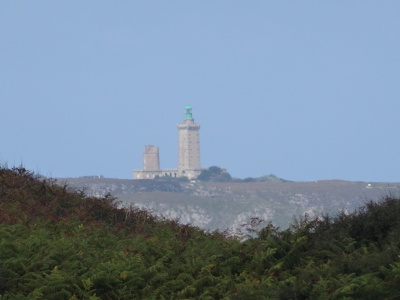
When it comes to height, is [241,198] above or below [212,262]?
above

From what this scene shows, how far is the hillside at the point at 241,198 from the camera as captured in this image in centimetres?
14288

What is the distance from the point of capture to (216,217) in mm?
146000

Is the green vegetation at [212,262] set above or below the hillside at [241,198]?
below

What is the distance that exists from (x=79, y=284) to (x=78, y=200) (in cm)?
1124

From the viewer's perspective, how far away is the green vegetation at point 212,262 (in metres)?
13.8

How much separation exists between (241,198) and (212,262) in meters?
142

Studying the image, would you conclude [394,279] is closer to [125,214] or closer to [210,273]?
[210,273]

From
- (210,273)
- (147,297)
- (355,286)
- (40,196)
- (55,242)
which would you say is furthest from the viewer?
(40,196)

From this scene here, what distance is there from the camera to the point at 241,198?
158500 mm

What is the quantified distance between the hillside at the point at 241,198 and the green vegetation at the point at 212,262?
113 metres

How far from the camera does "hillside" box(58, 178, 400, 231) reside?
14288 centimetres

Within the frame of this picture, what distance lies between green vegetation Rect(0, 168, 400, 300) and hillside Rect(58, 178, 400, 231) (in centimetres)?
11313

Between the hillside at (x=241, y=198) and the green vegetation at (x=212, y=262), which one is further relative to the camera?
the hillside at (x=241, y=198)

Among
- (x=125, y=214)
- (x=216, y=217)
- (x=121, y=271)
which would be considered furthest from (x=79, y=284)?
(x=216, y=217)
